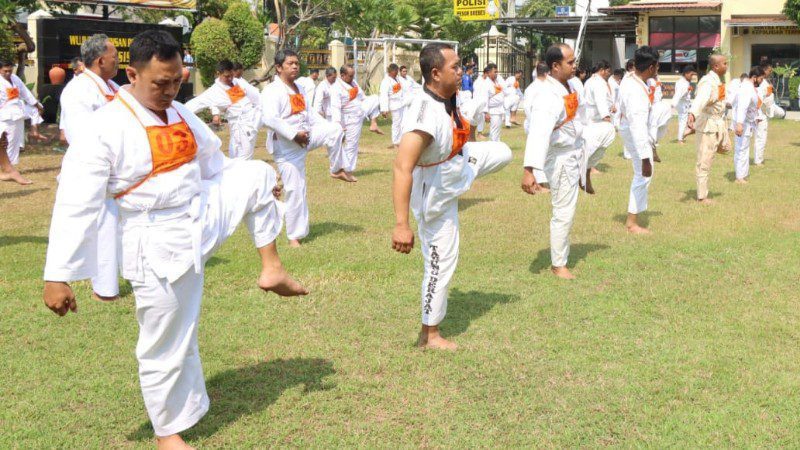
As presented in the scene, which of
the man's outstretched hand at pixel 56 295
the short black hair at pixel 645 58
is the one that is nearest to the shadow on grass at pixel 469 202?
the short black hair at pixel 645 58

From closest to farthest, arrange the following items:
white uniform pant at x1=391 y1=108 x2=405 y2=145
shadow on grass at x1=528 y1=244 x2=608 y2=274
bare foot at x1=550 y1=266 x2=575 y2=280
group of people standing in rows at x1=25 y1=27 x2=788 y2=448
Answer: group of people standing in rows at x1=25 y1=27 x2=788 y2=448
bare foot at x1=550 y1=266 x2=575 y2=280
shadow on grass at x1=528 y1=244 x2=608 y2=274
white uniform pant at x1=391 y1=108 x2=405 y2=145

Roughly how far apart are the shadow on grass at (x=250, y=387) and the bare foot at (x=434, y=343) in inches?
26.8

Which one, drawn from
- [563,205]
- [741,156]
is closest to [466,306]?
[563,205]

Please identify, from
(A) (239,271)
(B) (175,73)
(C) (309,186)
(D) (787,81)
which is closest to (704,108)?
(C) (309,186)

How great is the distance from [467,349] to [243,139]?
6416mm

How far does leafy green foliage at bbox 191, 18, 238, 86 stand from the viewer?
26.3 m

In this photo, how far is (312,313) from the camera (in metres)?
6.63

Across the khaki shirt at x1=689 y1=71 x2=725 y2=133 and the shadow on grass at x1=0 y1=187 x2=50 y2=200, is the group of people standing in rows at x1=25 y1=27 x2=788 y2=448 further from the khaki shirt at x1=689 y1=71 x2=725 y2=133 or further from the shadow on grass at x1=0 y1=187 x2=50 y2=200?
the shadow on grass at x1=0 y1=187 x2=50 y2=200

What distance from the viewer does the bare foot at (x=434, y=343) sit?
18.9 feet

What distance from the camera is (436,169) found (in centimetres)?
557

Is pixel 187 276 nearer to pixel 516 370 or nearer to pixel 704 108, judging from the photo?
pixel 516 370

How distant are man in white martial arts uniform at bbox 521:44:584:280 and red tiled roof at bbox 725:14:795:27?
3013cm

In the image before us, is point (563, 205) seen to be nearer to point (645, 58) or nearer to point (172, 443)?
point (645, 58)

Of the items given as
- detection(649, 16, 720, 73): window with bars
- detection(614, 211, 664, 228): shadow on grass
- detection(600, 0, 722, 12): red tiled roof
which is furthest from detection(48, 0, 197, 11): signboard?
detection(649, 16, 720, 73): window with bars
